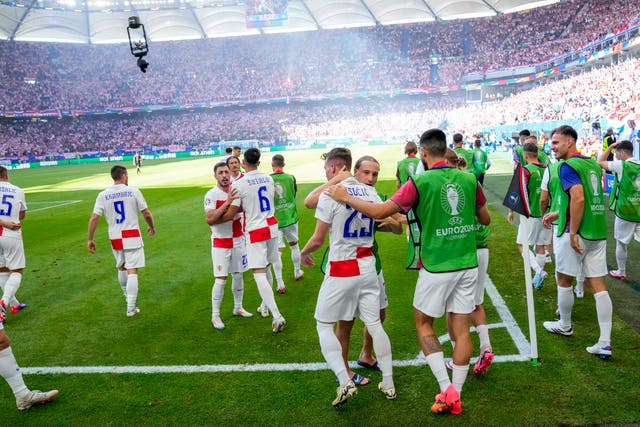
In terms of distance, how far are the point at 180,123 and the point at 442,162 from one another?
224 feet

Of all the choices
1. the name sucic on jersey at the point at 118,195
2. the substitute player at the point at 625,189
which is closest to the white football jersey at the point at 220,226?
the name sucic on jersey at the point at 118,195

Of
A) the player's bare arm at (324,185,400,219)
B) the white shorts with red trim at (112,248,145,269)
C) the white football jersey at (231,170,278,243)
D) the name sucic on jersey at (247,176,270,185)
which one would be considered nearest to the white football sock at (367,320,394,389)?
the player's bare arm at (324,185,400,219)

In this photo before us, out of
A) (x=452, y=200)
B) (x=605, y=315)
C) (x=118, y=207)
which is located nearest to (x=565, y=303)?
(x=605, y=315)

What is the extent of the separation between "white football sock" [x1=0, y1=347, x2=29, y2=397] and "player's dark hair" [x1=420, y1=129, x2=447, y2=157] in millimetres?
4414

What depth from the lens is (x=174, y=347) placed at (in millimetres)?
6016

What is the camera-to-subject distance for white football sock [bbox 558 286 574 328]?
5391 mm

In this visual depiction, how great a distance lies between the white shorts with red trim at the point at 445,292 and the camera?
4.08m

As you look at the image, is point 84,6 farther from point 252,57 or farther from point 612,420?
point 612,420

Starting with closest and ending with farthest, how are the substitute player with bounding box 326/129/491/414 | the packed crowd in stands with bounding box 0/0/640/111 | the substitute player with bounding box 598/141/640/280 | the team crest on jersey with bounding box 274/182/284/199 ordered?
the substitute player with bounding box 326/129/491/414
the substitute player with bounding box 598/141/640/280
the team crest on jersey with bounding box 274/182/284/199
the packed crowd in stands with bounding box 0/0/640/111

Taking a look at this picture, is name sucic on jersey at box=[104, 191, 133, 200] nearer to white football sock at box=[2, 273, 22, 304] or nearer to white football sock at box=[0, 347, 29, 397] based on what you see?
white football sock at box=[2, 273, 22, 304]

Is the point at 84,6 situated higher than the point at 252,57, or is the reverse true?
the point at 84,6

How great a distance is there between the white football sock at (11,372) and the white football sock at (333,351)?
3061 millimetres

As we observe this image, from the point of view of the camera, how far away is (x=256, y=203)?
20.2 ft

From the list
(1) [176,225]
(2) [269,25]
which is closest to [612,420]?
(1) [176,225]
